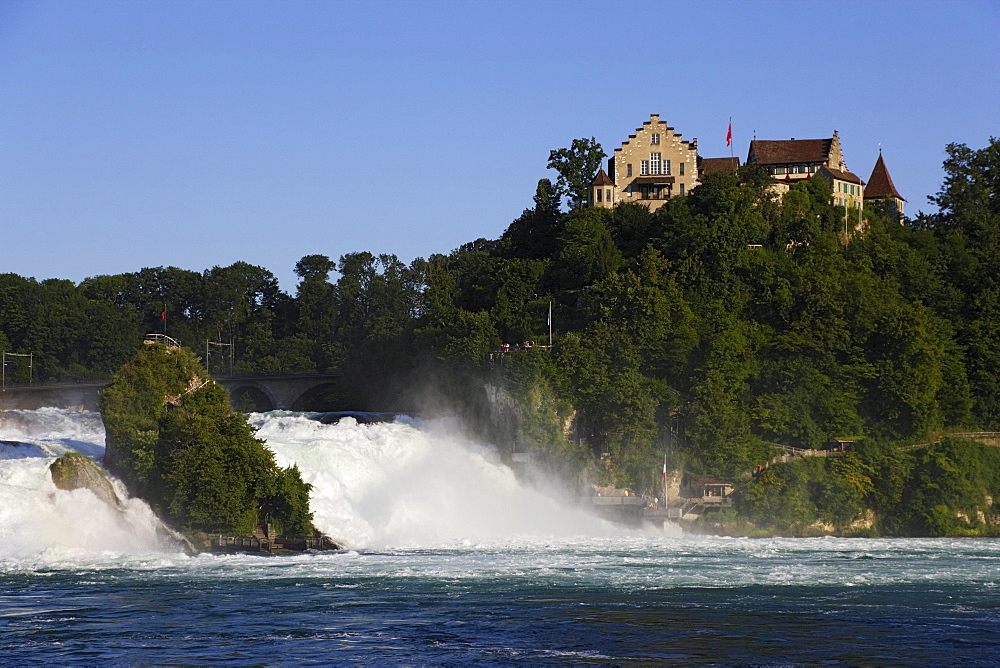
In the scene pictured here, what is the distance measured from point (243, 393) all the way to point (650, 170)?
1743 inches

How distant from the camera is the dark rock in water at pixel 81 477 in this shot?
55.4 metres

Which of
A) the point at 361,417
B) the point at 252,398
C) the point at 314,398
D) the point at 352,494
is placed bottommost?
the point at 352,494

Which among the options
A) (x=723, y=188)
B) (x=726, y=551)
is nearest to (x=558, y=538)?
(x=726, y=551)

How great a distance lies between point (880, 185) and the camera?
11325 cm

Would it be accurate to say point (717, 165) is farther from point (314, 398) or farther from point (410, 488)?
point (410, 488)

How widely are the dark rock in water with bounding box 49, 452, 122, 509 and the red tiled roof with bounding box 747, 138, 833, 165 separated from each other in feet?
208

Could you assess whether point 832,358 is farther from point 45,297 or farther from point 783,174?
point 45,297

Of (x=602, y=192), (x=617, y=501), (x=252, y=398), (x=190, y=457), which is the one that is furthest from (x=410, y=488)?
(x=252, y=398)

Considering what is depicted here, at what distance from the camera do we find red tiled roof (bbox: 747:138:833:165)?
105562 millimetres

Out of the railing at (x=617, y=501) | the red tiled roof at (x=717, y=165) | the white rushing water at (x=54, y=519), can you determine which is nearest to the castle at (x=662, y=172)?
the red tiled roof at (x=717, y=165)

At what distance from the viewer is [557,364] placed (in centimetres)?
7656

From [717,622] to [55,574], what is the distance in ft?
76.3

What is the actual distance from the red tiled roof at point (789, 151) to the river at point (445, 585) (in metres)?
44.1

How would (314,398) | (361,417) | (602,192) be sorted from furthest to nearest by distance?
(314,398), (602,192), (361,417)
